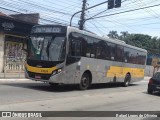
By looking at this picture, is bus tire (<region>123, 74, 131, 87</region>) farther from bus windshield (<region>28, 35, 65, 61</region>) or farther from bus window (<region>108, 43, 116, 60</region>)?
bus windshield (<region>28, 35, 65, 61</region>)

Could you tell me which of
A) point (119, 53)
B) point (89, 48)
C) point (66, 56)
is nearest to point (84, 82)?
point (89, 48)

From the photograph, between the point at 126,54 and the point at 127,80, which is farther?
the point at 127,80

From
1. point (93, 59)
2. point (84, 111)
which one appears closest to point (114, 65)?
point (93, 59)

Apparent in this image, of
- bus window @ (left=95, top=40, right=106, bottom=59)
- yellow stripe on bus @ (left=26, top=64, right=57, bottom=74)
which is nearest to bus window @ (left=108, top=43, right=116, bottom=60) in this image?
bus window @ (left=95, top=40, right=106, bottom=59)

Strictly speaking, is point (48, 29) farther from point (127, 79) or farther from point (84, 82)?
point (127, 79)

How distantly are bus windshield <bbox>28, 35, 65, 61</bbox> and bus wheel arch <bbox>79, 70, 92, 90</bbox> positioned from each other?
2.64 metres

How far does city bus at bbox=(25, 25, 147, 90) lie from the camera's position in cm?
1639

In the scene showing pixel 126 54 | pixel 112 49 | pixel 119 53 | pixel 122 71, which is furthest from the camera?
pixel 126 54

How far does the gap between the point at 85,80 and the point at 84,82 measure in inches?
5.6

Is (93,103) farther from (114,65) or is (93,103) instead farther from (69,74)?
(114,65)

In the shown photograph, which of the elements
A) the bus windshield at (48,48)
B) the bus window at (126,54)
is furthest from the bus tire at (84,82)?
the bus window at (126,54)

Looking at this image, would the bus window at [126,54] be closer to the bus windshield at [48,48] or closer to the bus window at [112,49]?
the bus window at [112,49]

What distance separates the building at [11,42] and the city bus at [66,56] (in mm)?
10354

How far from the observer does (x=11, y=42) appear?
29.4 m
